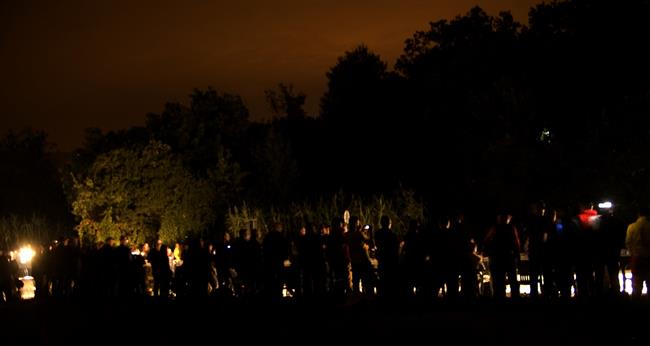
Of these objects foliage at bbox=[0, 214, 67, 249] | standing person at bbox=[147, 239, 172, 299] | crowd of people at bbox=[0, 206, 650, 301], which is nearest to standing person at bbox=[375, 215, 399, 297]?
crowd of people at bbox=[0, 206, 650, 301]

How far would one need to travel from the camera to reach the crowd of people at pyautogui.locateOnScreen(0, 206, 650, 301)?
15.7 metres

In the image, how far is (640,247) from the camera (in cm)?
1505

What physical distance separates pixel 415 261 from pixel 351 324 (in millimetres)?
2591

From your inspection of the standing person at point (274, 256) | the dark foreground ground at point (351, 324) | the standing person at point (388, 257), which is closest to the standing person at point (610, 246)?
the dark foreground ground at point (351, 324)

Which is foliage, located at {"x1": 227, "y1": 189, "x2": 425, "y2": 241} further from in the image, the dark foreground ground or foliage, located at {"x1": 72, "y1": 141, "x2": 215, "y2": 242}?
the dark foreground ground

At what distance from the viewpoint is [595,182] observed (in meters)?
29.6

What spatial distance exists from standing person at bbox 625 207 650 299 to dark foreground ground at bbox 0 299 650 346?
0.68 meters

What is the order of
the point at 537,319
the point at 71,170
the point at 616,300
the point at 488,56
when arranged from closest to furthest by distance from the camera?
the point at 537,319
the point at 616,300
the point at 488,56
the point at 71,170

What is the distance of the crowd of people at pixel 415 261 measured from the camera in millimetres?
15688

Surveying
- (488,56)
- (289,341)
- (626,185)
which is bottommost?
(289,341)

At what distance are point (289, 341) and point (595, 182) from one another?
1841 cm

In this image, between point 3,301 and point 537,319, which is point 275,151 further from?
point 537,319

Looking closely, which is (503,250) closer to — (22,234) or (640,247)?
(640,247)

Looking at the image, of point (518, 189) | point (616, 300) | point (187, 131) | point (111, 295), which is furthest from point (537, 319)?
point (187, 131)
